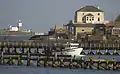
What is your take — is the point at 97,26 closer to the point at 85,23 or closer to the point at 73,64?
the point at 85,23

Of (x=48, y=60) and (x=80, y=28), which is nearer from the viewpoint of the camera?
(x=48, y=60)

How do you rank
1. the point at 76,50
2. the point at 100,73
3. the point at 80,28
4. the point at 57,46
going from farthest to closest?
the point at 80,28 < the point at 57,46 < the point at 76,50 < the point at 100,73

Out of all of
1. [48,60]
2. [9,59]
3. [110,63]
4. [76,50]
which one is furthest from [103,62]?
[76,50]

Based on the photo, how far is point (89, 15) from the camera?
180 m

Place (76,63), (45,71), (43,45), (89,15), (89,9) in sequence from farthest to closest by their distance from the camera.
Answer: (89,9) < (89,15) < (43,45) < (76,63) < (45,71)

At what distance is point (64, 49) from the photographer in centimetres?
9950

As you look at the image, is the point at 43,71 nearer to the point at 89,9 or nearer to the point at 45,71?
the point at 45,71

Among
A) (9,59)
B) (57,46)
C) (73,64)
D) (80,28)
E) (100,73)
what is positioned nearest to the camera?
(100,73)

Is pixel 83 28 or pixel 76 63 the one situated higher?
pixel 83 28

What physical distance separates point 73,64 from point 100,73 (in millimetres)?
6184

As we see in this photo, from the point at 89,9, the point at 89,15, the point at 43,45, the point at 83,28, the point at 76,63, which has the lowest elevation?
the point at 76,63

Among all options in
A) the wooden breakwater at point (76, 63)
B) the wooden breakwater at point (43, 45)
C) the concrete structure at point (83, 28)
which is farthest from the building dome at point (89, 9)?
the wooden breakwater at point (76, 63)

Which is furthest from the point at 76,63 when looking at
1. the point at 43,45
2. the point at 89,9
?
the point at 89,9

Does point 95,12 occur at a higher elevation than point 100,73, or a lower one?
higher
